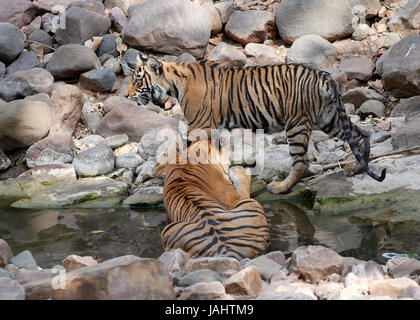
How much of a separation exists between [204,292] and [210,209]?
147cm

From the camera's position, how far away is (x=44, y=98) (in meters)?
8.89

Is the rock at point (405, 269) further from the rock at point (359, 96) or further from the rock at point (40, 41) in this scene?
the rock at point (40, 41)

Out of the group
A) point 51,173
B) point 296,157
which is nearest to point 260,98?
point 296,157

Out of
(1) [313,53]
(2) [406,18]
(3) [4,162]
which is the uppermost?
(2) [406,18]

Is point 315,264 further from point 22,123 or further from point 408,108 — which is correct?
point 22,123

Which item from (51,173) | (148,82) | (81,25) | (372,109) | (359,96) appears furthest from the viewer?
(81,25)

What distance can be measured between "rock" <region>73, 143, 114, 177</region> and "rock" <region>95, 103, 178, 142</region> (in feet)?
2.17

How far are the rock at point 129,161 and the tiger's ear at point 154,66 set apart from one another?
135 centimetres

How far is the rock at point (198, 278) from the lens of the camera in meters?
3.52

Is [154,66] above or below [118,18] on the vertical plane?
above

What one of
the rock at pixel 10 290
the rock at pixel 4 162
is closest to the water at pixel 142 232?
the rock at pixel 4 162

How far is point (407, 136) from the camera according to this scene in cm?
676

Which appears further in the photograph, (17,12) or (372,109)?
(17,12)
